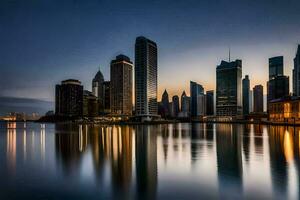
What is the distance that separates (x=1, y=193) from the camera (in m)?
16.4

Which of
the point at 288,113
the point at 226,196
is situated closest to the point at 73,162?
the point at 226,196

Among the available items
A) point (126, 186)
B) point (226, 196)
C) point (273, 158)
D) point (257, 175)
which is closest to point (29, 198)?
point (126, 186)

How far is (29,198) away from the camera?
49.5 ft

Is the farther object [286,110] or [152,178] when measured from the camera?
[286,110]

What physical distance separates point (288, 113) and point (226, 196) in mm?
157805

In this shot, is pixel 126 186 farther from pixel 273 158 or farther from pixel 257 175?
pixel 273 158

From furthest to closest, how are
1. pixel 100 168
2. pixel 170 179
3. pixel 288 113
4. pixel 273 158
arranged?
pixel 288 113 < pixel 273 158 < pixel 100 168 < pixel 170 179

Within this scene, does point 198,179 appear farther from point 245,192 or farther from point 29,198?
point 29,198

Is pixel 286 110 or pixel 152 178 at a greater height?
pixel 286 110

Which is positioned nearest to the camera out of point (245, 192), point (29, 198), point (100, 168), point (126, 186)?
point (29, 198)

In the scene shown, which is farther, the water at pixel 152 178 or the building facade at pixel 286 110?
the building facade at pixel 286 110

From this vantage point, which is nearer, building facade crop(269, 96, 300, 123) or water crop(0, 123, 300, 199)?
water crop(0, 123, 300, 199)

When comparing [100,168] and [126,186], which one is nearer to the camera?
[126,186]

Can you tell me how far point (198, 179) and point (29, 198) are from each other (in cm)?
1183
